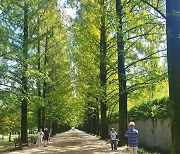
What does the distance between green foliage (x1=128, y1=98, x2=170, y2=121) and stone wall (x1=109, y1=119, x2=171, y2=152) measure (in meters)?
0.32

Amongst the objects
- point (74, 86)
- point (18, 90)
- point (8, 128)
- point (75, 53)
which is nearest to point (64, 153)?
point (18, 90)

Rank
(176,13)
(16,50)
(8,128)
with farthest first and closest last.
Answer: (8,128)
(16,50)
(176,13)

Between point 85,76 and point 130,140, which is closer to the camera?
point 130,140

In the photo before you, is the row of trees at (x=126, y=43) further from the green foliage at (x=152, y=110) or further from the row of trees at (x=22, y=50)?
the row of trees at (x=22, y=50)

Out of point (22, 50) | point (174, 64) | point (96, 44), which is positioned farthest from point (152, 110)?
point (174, 64)

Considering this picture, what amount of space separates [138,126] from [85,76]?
8252 millimetres

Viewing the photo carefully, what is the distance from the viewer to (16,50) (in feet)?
61.7

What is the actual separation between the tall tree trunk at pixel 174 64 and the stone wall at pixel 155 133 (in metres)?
7.68

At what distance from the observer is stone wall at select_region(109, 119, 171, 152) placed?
1714 cm

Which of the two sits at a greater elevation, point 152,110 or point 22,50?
point 22,50

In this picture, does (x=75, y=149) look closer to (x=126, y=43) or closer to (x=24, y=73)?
(x=24, y=73)

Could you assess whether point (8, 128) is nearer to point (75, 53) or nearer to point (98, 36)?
point (75, 53)

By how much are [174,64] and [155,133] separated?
11.1 m

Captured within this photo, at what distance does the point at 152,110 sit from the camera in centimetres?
1992
